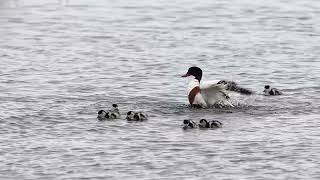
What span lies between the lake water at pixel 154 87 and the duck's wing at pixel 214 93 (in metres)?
0.28

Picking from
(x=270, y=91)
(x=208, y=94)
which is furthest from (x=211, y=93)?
(x=270, y=91)

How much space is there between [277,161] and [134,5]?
26.6 m

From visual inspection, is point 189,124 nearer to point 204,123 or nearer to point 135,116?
point 204,123

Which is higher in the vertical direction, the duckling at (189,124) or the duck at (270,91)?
the duck at (270,91)

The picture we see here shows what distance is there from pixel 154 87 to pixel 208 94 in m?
2.75

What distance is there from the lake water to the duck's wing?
11.0 inches

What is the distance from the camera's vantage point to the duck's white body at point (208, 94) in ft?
78.5

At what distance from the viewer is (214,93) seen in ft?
79.0

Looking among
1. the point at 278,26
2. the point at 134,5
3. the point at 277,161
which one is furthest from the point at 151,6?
the point at 277,161

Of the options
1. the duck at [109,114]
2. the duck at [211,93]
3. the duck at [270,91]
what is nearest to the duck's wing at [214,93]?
the duck at [211,93]

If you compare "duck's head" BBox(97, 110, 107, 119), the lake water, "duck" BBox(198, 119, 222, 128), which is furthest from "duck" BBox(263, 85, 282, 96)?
"duck's head" BBox(97, 110, 107, 119)

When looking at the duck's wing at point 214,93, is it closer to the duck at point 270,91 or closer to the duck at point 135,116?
the duck at point 270,91

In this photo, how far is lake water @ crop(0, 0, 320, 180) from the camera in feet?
61.9

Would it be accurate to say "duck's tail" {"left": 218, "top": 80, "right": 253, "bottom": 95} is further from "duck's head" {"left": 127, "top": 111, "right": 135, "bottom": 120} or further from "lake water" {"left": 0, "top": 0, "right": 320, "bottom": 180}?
"duck's head" {"left": 127, "top": 111, "right": 135, "bottom": 120}
